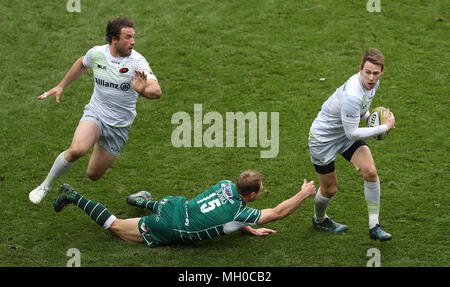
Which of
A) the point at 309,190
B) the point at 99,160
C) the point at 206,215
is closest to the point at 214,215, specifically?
the point at 206,215

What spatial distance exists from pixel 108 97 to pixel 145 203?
4.53 ft

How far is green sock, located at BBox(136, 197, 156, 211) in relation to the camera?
7535 millimetres

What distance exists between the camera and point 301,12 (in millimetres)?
12250

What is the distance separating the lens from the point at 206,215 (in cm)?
659

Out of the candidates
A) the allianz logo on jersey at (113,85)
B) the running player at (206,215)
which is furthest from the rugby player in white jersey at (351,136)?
the allianz logo on jersey at (113,85)

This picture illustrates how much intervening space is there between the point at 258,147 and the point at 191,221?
110 inches

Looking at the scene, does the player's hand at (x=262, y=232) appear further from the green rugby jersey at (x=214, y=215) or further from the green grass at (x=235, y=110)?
the green rugby jersey at (x=214, y=215)

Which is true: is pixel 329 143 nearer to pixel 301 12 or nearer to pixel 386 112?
pixel 386 112

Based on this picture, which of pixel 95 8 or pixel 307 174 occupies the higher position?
pixel 95 8

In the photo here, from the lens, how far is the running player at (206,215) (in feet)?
21.3

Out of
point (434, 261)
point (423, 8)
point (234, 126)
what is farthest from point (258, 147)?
point (423, 8)

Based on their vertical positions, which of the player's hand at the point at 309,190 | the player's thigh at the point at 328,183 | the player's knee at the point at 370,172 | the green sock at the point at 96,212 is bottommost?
the green sock at the point at 96,212

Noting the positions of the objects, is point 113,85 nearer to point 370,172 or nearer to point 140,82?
point 140,82

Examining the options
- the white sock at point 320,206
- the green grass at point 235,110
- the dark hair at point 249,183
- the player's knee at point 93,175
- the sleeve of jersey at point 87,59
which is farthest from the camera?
the player's knee at point 93,175
